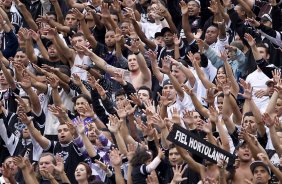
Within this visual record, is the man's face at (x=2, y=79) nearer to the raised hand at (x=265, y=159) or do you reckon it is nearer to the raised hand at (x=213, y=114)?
the raised hand at (x=213, y=114)

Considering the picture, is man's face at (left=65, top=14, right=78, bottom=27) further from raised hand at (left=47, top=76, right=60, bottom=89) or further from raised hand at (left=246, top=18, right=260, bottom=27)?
raised hand at (left=246, top=18, right=260, bottom=27)

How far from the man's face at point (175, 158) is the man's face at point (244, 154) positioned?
0.61m

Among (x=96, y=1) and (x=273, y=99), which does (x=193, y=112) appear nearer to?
(x=273, y=99)

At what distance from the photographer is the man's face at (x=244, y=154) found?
13047 mm

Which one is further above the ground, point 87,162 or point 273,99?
point 273,99

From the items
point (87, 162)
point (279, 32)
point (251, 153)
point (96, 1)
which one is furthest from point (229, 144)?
point (96, 1)

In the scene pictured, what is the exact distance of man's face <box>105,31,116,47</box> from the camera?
1705cm

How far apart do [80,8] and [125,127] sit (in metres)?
4.79

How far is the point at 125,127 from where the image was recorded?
14.1 meters

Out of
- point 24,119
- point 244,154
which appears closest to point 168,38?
point 24,119

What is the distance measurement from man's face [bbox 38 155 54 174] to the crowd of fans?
0.01 meters

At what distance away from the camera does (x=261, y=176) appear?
12.6 meters

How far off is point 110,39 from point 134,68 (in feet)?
3.66

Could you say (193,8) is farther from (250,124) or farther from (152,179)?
(152,179)
